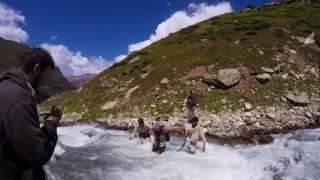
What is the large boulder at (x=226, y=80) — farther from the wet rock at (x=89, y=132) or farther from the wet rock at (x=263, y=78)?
the wet rock at (x=89, y=132)

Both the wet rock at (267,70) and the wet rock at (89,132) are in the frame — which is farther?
the wet rock at (267,70)

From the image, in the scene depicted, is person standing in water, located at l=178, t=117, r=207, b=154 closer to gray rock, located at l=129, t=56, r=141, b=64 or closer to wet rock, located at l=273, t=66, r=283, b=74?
wet rock, located at l=273, t=66, r=283, b=74

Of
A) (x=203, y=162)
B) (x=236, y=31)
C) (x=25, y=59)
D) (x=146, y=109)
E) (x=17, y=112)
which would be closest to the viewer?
(x=17, y=112)

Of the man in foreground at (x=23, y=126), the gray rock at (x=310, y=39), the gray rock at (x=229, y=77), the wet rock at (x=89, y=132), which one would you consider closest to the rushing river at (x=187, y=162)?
the wet rock at (x=89, y=132)

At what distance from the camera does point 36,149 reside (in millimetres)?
3902

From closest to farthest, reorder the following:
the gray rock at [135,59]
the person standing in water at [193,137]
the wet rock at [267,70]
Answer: the person standing in water at [193,137]
the wet rock at [267,70]
the gray rock at [135,59]

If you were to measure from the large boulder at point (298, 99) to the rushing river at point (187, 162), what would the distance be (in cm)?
873

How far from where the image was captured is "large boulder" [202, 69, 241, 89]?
126 feet

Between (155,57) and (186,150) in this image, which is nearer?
(186,150)

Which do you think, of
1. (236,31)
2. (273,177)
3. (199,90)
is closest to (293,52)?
(236,31)

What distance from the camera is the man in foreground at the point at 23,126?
3809 millimetres

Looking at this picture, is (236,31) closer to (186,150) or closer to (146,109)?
(146,109)

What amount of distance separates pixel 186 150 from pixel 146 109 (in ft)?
50.6

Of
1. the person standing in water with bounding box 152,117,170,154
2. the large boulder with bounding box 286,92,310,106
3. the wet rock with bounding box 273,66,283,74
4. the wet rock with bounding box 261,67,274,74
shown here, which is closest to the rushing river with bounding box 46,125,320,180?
the person standing in water with bounding box 152,117,170,154
